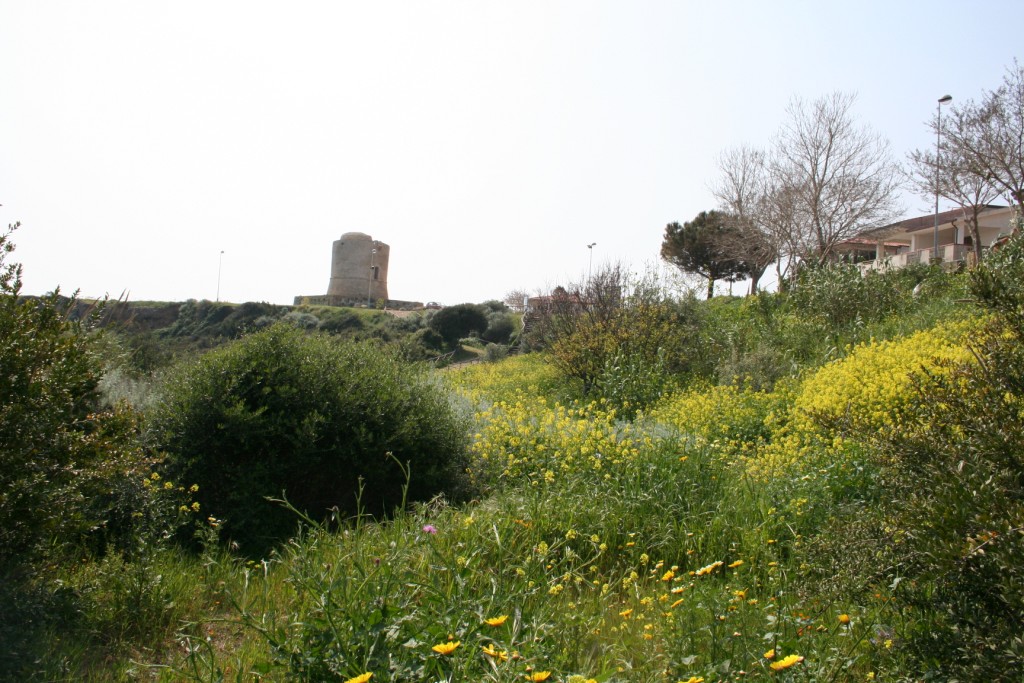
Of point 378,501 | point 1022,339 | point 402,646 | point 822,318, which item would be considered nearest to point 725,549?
point 1022,339

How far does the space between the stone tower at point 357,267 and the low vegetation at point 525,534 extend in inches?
2082

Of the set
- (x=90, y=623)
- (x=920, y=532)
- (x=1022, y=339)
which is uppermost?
(x=1022, y=339)

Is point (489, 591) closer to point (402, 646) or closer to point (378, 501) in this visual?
point (402, 646)

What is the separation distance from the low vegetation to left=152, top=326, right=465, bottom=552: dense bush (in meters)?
0.02

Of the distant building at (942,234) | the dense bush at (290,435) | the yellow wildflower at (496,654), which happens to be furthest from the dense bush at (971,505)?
the distant building at (942,234)

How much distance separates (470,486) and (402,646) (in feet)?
11.5

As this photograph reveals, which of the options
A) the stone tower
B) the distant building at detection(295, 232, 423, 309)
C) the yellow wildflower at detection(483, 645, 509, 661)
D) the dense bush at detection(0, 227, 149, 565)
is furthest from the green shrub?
the stone tower

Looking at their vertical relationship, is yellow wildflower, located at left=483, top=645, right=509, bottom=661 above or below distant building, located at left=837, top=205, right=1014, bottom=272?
below

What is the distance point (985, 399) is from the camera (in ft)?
10.1

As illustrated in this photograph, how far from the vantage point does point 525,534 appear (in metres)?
4.15

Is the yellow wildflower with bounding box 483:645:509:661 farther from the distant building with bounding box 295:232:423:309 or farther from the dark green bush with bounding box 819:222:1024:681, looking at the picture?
the distant building with bounding box 295:232:423:309

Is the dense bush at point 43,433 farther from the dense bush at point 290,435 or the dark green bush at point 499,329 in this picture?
the dark green bush at point 499,329

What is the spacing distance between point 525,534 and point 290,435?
2.27 m

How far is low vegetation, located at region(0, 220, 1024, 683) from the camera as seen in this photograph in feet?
8.43
